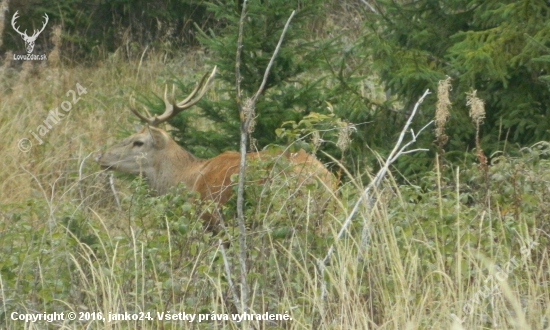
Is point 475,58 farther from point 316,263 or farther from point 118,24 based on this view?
point 118,24

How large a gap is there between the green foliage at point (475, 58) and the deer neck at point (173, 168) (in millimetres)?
1877

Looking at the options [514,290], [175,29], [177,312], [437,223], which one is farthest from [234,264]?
[175,29]

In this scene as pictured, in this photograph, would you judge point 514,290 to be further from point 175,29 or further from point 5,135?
point 175,29

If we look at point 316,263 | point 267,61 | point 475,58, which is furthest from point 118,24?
point 316,263

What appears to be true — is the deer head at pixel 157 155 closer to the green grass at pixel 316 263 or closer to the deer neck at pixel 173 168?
the deer neck at pixel 173 168

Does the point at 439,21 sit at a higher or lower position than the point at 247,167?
higher

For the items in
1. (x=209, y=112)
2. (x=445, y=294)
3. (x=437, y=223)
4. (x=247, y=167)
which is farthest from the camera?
(x=209, y=112)

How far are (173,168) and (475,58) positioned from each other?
3.04 metres

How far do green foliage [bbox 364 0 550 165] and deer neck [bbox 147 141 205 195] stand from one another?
6.16ft

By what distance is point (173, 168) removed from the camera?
8.82m

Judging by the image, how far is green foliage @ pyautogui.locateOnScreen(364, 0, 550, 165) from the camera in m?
6.98

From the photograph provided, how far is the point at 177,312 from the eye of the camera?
404cm

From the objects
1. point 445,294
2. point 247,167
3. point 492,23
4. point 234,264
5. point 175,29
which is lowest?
point 445,294

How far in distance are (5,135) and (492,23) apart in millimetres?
5207
